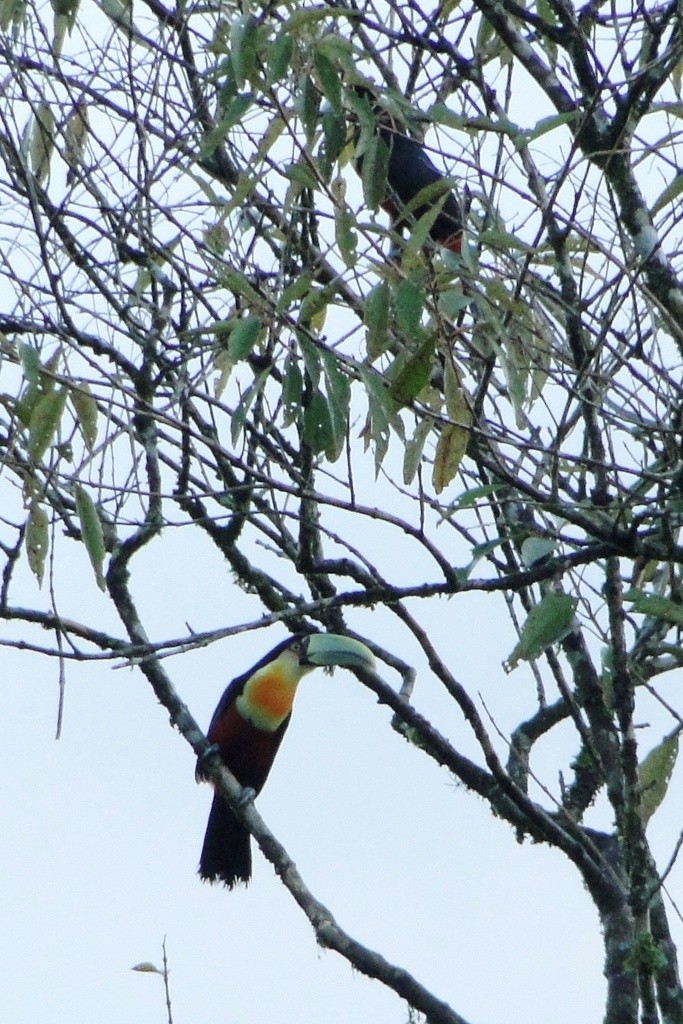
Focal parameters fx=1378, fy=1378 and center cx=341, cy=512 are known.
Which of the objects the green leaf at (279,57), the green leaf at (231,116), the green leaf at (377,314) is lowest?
the green leaf at (377,314)

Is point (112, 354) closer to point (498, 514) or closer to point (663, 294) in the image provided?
point (498, 514)

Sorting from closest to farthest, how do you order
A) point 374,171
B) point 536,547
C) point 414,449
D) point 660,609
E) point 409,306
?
point 409,306
point 374,171
point 660,609
point 414,449
point 536,547

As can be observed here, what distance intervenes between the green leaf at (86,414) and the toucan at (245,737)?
2821 millimetres

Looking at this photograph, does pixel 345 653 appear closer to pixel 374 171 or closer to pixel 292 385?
pixel 292 385

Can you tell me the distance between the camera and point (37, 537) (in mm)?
2469

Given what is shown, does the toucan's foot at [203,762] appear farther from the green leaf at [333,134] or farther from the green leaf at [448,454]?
the green leaf at [333,134]

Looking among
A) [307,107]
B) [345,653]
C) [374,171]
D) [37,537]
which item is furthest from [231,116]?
[345,653]

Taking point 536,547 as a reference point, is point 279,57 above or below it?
above

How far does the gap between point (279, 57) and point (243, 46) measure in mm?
52

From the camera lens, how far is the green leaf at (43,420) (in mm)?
2180

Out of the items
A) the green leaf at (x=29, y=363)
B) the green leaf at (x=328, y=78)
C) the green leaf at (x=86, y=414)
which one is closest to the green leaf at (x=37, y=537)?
the green leaf at (x=86, y=414)

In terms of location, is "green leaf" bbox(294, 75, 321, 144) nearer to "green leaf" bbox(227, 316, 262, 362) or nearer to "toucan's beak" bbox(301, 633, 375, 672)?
"green leaf" bbox(227, 316, 262, 362)

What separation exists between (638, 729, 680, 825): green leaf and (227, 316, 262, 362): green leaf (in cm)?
96

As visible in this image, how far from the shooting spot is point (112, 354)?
3148 millimetres
